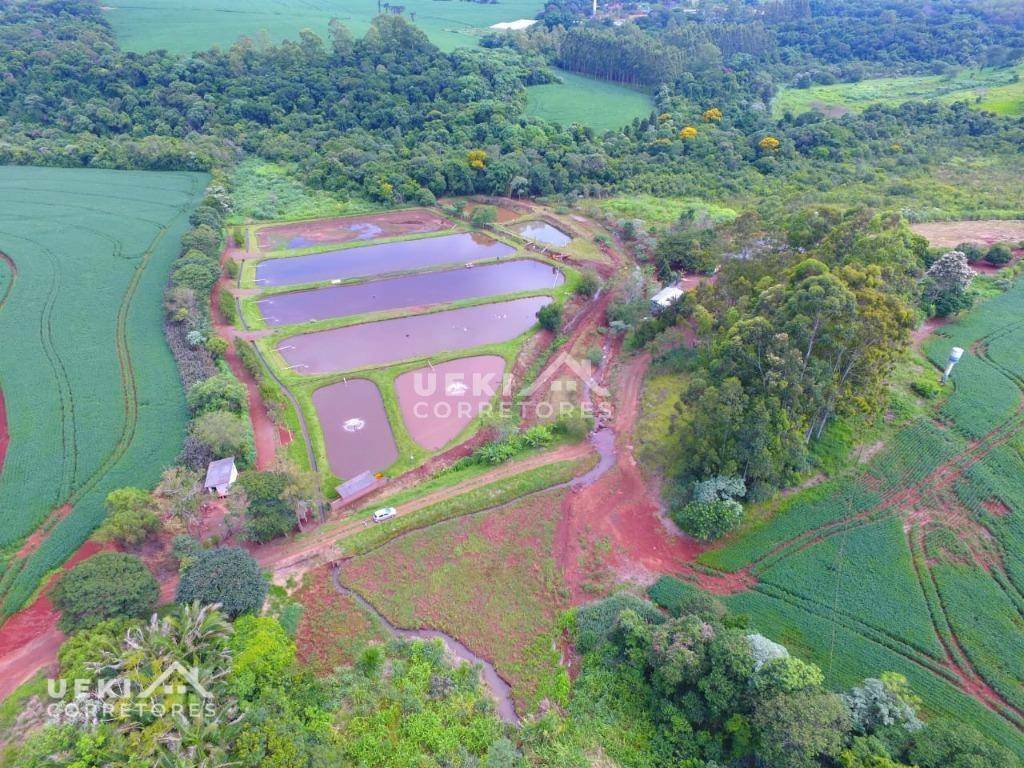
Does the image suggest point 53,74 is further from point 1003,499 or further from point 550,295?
point 1003,499

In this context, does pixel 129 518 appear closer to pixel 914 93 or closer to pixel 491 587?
pixel 491 587

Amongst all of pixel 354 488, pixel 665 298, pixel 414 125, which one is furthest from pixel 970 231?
pixel 414 125

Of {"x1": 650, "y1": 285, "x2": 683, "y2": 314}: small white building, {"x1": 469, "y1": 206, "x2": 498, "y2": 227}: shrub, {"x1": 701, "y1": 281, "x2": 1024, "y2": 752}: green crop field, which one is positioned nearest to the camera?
{"x1": 701, "y1": 281, "x2": 1024, "y2": 752}: green crop field

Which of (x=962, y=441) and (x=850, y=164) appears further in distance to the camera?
(x=850, y=164)

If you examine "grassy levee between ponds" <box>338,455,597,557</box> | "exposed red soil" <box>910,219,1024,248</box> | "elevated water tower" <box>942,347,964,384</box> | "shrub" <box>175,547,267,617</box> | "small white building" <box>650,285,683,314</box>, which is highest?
"exposed red soil" <box>910,219,1024,248</box>

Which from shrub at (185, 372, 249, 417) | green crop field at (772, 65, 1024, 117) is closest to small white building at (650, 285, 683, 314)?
shrub at (185, 372, 249, 417)

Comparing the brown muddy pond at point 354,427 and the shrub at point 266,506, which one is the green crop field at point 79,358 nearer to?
the shrub at point 266,506

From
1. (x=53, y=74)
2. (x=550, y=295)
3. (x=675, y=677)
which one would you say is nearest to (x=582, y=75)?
(x=550, y=295)

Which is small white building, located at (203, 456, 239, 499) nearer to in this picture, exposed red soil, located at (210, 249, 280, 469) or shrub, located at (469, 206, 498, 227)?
exposed red soil, located at (210, 249, 280, 469)
